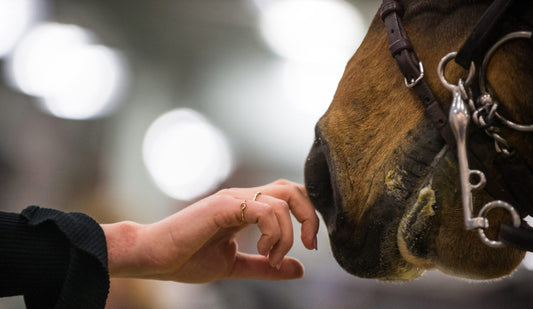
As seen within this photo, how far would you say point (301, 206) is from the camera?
0.60m

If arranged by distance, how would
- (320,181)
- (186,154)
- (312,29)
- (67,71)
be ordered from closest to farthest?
1. (320,181)
2. (67,71)
3. (312,29)
4. (186,154)

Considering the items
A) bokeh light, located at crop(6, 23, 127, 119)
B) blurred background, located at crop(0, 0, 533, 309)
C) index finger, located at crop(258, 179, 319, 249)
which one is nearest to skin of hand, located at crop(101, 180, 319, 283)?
index finger, located at crop(258, 179, 319, 249)

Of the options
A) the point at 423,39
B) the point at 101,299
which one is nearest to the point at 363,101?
the point at 423,39

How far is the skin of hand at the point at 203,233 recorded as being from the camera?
547 millimetres

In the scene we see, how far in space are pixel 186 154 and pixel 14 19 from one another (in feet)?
4.02

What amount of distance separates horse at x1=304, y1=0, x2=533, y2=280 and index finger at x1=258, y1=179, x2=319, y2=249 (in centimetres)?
4

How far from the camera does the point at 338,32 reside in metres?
2.67

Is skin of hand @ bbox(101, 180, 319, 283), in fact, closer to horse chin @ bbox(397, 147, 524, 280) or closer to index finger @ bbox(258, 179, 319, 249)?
index finger @ bbox(258, 179, 319, 249)

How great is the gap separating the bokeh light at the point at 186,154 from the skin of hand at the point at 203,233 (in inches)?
80.8

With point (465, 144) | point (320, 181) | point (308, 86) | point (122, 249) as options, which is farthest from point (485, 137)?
point (308, 86)

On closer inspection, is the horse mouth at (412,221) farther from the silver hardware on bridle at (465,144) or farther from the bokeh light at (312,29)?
the bokeh light at (312,29)

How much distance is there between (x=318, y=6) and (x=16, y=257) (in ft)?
7.81

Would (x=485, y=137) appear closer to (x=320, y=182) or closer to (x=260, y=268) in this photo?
(x=320, y=182)

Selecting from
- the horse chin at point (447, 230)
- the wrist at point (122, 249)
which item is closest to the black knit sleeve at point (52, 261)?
the wrist at point (122, 249)
